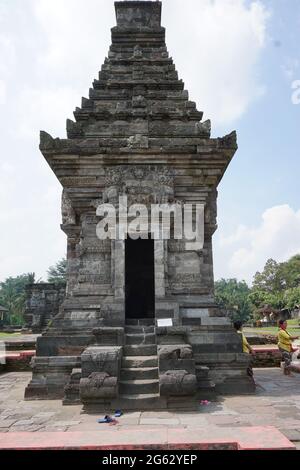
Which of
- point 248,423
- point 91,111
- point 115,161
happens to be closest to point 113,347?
point 248,423

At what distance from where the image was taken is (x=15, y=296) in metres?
64.9

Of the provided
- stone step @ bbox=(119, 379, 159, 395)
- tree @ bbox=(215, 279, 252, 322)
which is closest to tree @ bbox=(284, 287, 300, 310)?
tree @ bbox=(215, 279, 252, 322)

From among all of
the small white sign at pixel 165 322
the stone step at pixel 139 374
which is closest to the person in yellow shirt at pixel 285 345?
the small white sign at pixel 165 322

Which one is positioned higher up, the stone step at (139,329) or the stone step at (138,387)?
the stone step at (139,329)

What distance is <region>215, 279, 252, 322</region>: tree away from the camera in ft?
189

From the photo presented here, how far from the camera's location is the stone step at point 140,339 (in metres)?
8.16

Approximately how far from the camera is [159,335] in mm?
7969

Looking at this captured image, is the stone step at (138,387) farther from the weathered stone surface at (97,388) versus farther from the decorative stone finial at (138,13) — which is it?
the decorative stone finial at (138,13)

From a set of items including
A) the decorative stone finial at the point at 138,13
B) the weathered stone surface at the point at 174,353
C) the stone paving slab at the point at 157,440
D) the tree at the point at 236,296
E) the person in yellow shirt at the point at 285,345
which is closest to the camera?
the stone paving slab at the point at 157,440

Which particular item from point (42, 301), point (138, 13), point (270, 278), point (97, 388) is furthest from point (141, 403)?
point (270, 278)

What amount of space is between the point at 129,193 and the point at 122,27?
246 inches

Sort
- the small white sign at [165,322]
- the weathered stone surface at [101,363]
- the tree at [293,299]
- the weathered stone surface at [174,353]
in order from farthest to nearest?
the tree at [293,299]
the small white sign at [165,322]
the weathered stone surface at [174,353]
the weathered stone surface at [101,363]

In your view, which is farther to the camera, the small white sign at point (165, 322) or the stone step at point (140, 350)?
the small white sign at point (165, 322)
